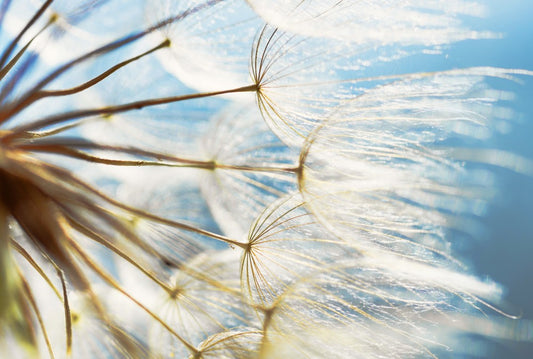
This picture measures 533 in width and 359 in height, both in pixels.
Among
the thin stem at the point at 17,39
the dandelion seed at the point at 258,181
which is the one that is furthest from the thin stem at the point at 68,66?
the thin stem at the point at 17,39

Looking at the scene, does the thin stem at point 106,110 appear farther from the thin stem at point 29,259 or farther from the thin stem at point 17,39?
the thin stem at point 29,259

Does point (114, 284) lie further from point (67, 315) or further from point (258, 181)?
point (258, 181)

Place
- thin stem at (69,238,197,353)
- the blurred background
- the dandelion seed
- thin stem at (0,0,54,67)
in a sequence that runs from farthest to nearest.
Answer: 1. the blurred background
2. thin stem at (69,238,197,353)
3. thin stem at (0,0,54,67)
4. the dandelion seed

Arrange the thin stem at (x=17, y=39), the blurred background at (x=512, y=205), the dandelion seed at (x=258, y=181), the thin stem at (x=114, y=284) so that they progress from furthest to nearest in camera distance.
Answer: the blurred background at (x=512, y=205) < the thin stem at (x=114, y=284) < the thin stem at (x=17, y=39) < the dandelion seed at (x=258, y=181)

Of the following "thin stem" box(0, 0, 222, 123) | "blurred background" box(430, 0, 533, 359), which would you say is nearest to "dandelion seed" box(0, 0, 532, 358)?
"thin stem" box(0, 0, 222, 123)

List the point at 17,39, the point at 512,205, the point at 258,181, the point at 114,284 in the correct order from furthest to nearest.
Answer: the point at 512,205, the point at 258,181, the point at 114,284, the point at 17,39

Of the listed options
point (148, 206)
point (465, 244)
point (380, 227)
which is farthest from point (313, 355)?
point (148, 206)

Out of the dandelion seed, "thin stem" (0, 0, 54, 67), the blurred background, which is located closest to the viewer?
the dandelion seed

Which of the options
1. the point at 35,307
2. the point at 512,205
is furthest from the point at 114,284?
the point at 512,205

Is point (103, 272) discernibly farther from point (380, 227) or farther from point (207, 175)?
point (380, 227)

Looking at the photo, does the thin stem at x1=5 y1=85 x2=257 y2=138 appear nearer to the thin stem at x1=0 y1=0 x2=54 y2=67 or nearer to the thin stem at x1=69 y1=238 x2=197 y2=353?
the thin stem at x1=0 y1=0 x2=54 y2=67

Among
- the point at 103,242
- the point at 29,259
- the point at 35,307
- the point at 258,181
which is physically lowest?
the point at 35,307
